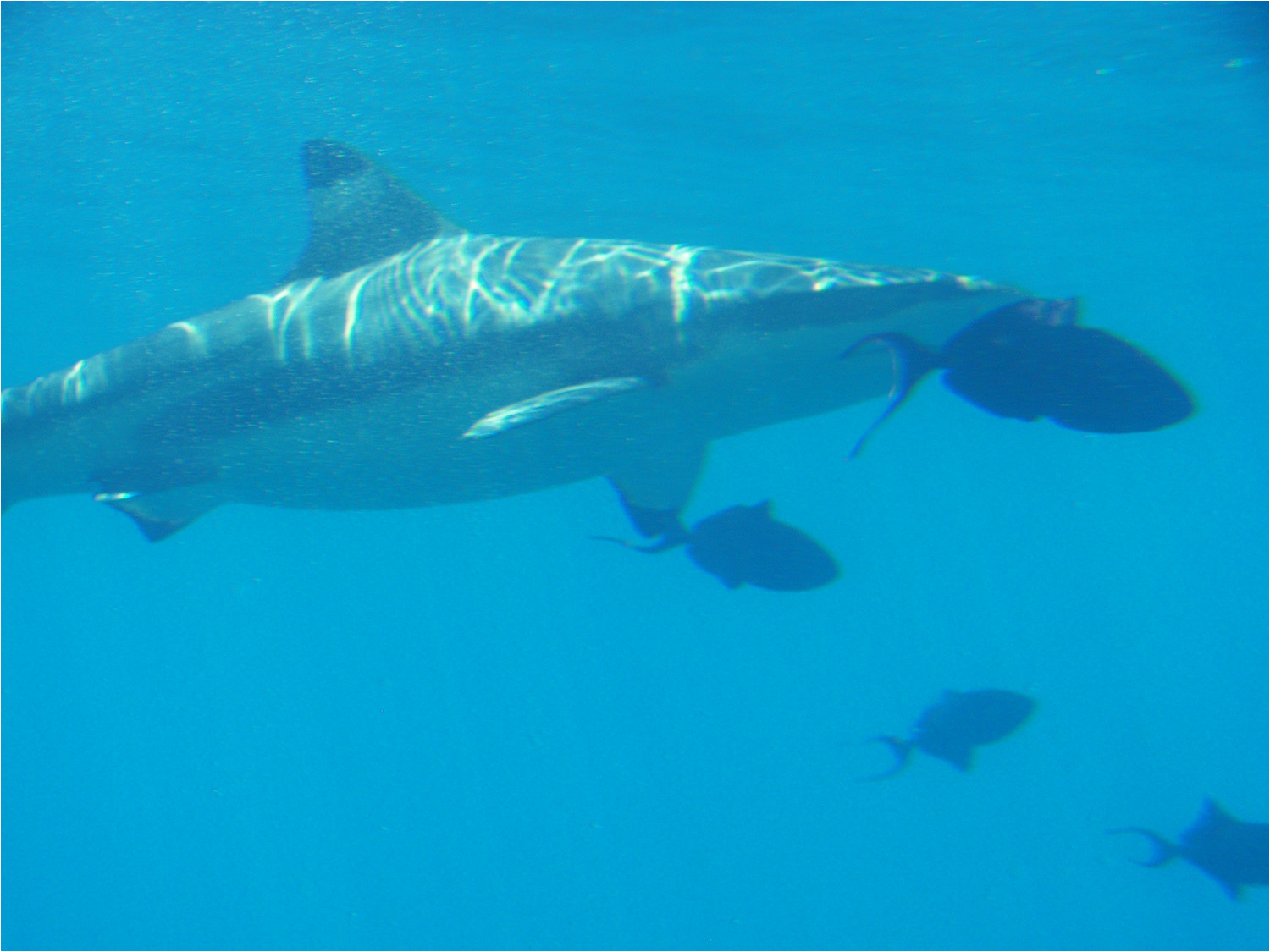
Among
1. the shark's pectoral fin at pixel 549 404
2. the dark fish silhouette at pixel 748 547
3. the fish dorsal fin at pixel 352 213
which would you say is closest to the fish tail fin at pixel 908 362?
the shark's pectoral fin at pixel 549 404

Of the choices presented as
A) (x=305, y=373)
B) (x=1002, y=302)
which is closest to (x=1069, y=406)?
(x=1002, y=302)

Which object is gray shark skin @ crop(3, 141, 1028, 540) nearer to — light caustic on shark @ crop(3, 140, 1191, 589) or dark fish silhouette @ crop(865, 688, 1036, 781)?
light caustic on shark @ crop(3, 140, 1191, 589)

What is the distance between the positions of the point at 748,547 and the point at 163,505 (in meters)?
4.91

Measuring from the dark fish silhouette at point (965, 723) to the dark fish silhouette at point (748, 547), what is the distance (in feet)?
9.51

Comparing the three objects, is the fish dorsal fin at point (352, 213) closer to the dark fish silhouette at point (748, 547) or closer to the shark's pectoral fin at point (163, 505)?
the shark's pectoral fin at point (163, 505)

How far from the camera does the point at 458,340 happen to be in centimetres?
562

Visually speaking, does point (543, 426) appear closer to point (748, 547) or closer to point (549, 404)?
point (549, 404)

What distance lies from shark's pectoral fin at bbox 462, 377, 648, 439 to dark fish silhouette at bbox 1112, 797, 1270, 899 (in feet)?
25.2

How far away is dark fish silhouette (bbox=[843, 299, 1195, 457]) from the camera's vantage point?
3977 mm

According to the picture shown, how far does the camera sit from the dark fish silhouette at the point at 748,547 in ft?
22.4

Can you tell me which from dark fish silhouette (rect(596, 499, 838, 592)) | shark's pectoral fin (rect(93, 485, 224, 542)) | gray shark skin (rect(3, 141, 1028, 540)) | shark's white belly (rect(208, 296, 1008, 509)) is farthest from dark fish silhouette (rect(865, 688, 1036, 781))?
shark's pectoral fin (rect(93, 485, 224, 542))

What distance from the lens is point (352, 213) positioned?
6.41m

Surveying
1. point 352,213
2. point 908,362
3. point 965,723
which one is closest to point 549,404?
point 908,362

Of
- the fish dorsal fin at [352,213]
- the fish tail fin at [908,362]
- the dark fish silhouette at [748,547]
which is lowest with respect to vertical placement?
the dark fish silhouette at [748,547]
